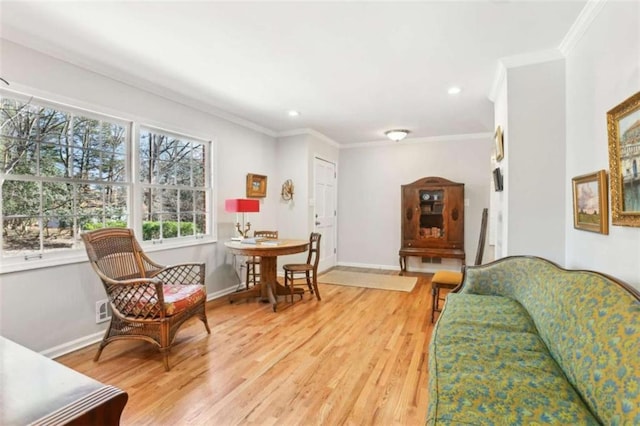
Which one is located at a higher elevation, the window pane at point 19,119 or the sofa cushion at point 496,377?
the window pane at point 19,119

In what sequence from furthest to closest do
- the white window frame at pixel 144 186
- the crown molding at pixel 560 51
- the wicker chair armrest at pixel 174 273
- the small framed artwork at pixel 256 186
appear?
the small framed artwork at pixel 256 186 → the white window frame at pixel 144 186 → the wicker chair armrest at pixel 174 273 → the crown molding at pixel 560 51

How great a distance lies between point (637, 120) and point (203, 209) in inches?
153

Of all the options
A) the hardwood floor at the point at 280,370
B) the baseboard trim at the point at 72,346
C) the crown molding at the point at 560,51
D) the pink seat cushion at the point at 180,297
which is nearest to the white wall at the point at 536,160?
the crown molding at the point at 560,51

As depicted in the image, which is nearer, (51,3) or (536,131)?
(51,3)

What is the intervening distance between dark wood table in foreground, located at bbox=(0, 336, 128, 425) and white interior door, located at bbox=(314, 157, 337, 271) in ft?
15.1

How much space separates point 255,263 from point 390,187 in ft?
9.85

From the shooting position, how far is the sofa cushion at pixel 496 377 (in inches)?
42.3

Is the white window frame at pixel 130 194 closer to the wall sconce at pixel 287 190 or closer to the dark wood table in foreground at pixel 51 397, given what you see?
the wall sconce at pixel 287 190

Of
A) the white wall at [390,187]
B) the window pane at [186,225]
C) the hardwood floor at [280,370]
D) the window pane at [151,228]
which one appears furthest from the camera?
the white wall at [390,187]

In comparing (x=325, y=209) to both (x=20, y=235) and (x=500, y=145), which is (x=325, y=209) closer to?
(x=500, y=145)

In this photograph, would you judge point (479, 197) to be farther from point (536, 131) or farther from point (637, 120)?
point (637, 120)

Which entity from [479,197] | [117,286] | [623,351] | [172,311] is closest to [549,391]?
[623,351]

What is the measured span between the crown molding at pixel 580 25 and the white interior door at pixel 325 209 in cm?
356

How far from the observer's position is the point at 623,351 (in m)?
1.09
